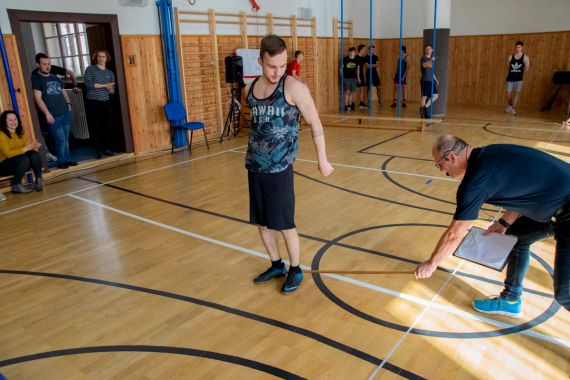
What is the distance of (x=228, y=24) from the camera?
9.50 metres

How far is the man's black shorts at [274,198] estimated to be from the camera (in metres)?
3.07

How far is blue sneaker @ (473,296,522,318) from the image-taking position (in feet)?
9.57

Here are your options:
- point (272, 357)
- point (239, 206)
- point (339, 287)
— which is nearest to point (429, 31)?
point (239, 206)

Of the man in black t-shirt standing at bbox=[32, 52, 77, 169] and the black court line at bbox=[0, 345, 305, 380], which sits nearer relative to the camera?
the black court line at bbox=[0, 345, 305, 380]

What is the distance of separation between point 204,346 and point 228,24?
8.09 meters

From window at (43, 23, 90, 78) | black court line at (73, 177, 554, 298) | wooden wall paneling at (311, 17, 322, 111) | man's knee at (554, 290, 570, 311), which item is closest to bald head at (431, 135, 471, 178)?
man's knee at (554, 290, 570, 311)

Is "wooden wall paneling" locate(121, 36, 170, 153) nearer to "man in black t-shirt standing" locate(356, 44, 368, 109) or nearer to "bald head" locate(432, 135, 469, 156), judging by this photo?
"man in black t-shirt standing" locate(356, 44, 368, 109)

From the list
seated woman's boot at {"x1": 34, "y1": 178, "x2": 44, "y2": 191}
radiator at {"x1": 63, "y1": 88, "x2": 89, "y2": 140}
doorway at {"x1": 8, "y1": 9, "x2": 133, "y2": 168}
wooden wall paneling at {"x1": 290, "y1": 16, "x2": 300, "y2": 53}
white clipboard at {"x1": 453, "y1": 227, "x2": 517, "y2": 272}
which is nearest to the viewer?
white clipboard at {"x1": 453, "y1": 227, "x2": 517, "y2": 272}

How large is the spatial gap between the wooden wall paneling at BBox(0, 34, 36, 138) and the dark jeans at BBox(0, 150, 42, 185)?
729 mm

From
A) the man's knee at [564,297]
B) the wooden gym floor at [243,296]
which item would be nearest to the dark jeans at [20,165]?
the wooden gym floor at [243,296]

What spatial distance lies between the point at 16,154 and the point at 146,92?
2827 millimetres

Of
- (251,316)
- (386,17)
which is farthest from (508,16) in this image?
(251,316)

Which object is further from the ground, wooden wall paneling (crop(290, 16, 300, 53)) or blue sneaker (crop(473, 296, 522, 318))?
wooden wall paneling (crop(290, 16, 300, 53))

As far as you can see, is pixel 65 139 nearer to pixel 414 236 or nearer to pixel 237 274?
pixel 237 274
